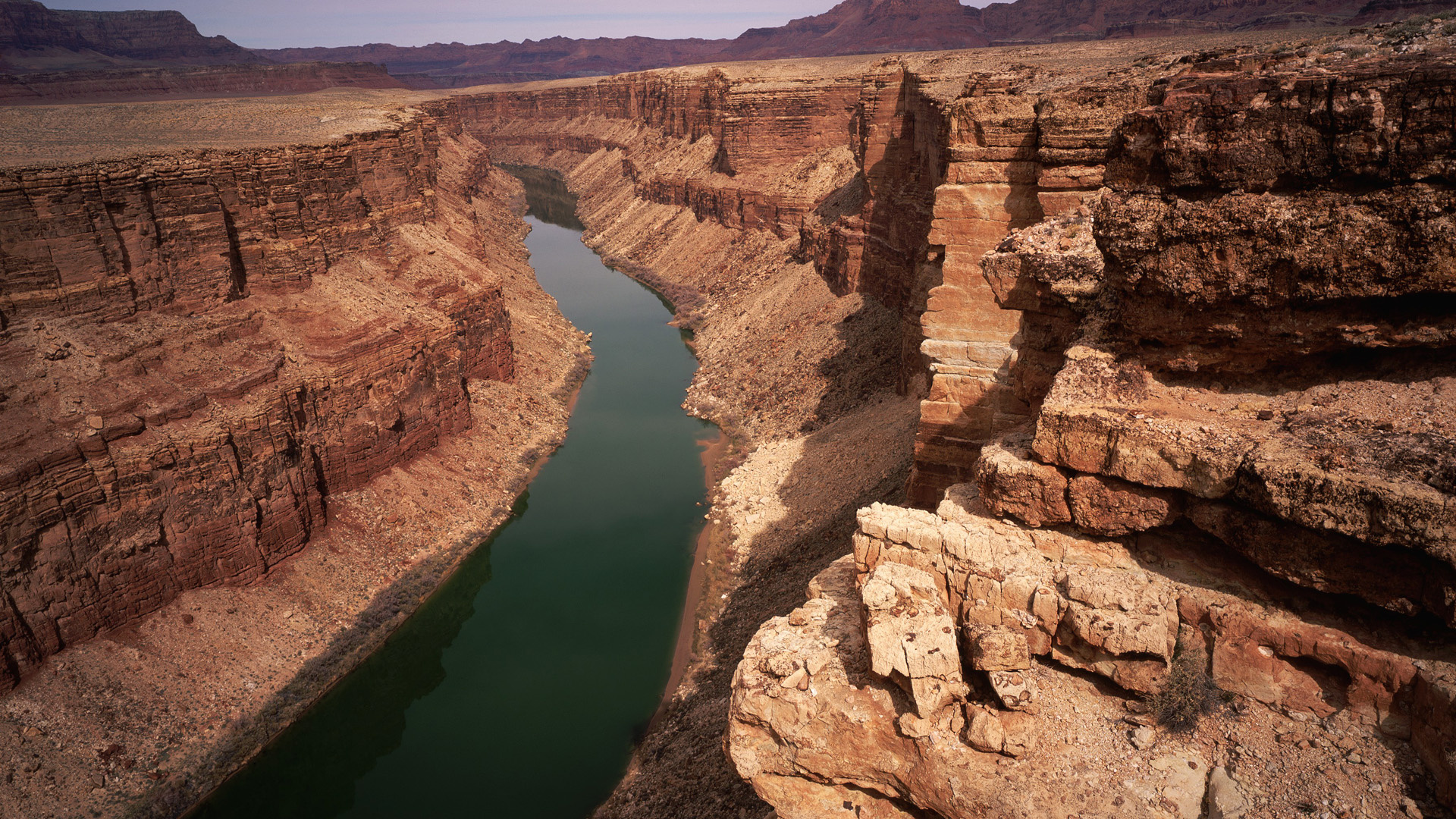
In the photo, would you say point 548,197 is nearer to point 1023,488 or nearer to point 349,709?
point 349,709

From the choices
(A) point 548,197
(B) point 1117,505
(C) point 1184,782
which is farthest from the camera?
(A) point 548,197

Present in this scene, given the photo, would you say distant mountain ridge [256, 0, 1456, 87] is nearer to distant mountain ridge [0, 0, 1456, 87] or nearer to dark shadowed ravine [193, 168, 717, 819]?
distant mountain ridge [0, 0, 1456, 87]

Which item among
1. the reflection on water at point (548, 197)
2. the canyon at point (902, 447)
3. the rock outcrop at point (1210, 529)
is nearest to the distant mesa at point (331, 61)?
the reflection on water at point (548, 197)

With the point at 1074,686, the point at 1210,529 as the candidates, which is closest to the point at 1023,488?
the point at 1210,529

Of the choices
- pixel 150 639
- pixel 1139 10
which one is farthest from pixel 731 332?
pixel 1139 10

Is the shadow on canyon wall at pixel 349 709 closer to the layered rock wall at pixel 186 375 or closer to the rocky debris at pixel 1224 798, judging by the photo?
the layered rock wall at pixel 186 375

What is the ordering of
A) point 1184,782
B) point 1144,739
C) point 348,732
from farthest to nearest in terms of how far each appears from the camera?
1. point 348,732
2. point 1144,739
3. point 1184,782

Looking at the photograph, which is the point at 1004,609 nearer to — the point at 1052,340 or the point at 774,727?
the point at 774,727
